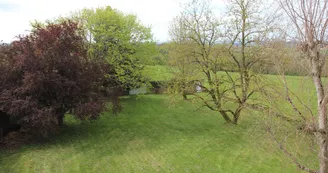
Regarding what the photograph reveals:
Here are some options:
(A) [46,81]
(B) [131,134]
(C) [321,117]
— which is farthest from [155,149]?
(C) [321,117]

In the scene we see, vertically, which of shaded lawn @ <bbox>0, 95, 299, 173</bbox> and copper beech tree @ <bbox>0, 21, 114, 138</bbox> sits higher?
copper beech tree @ <bbox>0, 21, 114, 138</bbox>

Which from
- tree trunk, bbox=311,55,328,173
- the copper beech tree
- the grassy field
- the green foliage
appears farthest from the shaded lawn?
the green foliage

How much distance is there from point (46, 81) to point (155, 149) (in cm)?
515

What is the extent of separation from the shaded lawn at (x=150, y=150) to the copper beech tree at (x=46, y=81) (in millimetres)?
1218

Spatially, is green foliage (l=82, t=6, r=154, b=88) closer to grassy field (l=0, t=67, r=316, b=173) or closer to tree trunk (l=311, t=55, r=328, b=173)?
grassy field (l=0, t=67, r=316, b=173)

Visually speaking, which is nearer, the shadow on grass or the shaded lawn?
the shaded lawn

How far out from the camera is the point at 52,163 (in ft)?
30.8

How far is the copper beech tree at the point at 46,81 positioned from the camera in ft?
34.9

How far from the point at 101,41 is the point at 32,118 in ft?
33.5

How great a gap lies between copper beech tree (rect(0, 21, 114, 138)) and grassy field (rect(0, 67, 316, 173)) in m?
1.22

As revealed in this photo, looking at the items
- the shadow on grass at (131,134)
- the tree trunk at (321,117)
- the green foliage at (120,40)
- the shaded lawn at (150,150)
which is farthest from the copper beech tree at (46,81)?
the tree trunk at (321,117)

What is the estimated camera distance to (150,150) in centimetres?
1123

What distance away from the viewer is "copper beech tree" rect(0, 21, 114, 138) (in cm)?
1064

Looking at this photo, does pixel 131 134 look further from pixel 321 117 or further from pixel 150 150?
pixel 321 117
